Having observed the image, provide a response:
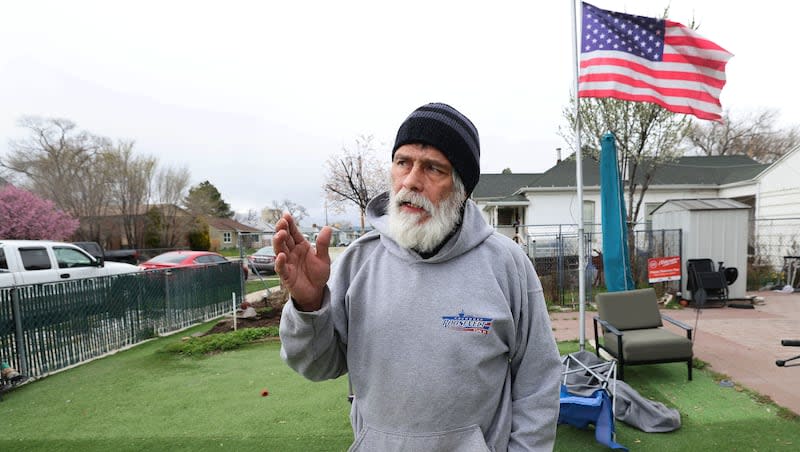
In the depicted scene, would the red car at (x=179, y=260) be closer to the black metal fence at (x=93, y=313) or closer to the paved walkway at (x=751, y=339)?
the black metal fence at (x=93, y=313)

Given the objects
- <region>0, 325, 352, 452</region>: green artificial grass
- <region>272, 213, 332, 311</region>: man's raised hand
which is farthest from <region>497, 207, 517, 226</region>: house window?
<region>272, 213, 332, 311</region>: man's raised hand

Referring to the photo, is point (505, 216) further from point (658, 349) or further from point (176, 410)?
point (176, 410)

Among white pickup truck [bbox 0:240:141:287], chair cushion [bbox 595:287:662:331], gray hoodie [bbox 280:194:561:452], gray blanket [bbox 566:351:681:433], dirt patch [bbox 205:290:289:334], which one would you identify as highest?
gray hoodie [bbox 280:194:561:452]

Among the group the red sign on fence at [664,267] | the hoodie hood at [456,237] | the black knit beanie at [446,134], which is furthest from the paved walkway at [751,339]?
the black knit beanie at [446,134]

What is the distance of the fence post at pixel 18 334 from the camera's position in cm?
545

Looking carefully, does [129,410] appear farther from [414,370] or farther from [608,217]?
[608,217]

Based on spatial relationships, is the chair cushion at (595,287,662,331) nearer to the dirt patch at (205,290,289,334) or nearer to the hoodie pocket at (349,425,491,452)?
the hoodie pocket at (349,425,491,452)

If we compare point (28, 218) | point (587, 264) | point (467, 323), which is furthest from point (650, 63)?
point (28, 218)

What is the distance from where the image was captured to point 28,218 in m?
23.3

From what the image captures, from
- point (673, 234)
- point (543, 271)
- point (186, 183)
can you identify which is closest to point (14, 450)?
point (543, 271)

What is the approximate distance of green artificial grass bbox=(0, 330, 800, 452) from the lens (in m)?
3.68

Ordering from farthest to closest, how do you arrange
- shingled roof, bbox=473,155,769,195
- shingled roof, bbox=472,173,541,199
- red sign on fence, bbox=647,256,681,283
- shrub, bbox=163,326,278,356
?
shingled roof, bbox=472,173,541,199 → shingled roof, bbox=473,155,769,195 → red sign on fence, bbox=647,256,681,283 → shrub, bbox=163,326,278,356

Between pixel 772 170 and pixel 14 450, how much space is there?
2091 cm

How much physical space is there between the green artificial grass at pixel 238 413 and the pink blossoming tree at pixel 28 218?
23447 mm
